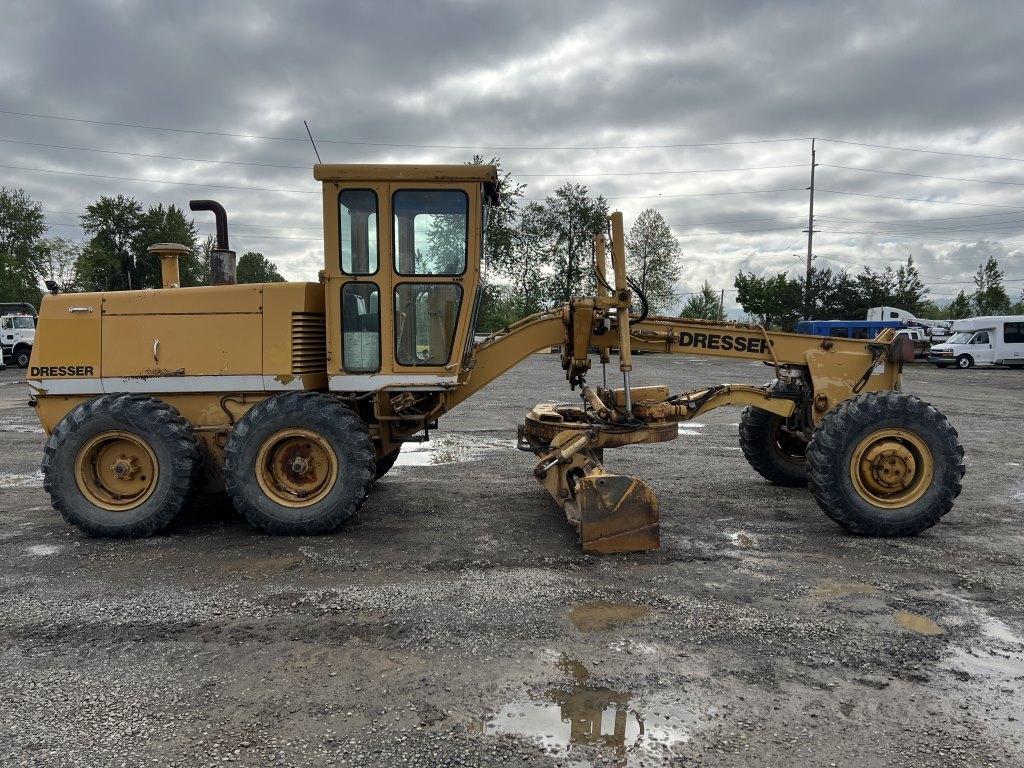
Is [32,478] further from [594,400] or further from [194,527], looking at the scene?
[594,400]

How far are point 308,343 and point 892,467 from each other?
500 cm

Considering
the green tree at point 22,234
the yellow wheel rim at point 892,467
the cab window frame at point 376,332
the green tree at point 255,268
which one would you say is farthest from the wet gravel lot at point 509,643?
the green tree at point 255,268

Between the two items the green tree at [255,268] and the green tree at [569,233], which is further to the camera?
the green tree at [255,268]

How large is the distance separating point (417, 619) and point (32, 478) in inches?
256

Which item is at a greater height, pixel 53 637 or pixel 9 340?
pixel 9 340

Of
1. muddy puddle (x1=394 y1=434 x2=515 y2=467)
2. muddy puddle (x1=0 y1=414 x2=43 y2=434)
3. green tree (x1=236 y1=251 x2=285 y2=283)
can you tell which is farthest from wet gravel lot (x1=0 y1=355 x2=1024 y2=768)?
green tree (x1=236 y1=251 x2=285 y2=283)

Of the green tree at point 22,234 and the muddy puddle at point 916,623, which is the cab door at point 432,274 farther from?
the green tree at point 22,234

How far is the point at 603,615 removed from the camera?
4289 millimetres

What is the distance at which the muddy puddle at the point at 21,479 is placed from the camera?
26.1ft

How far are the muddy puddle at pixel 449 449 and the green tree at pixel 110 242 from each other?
28732 mm

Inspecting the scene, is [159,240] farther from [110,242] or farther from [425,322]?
[425,322]

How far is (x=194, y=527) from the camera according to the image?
6141mm

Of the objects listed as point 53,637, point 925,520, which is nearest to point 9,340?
point 53,637

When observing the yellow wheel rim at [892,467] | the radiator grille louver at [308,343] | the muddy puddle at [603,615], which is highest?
the radiator grille louver at [308,343]
